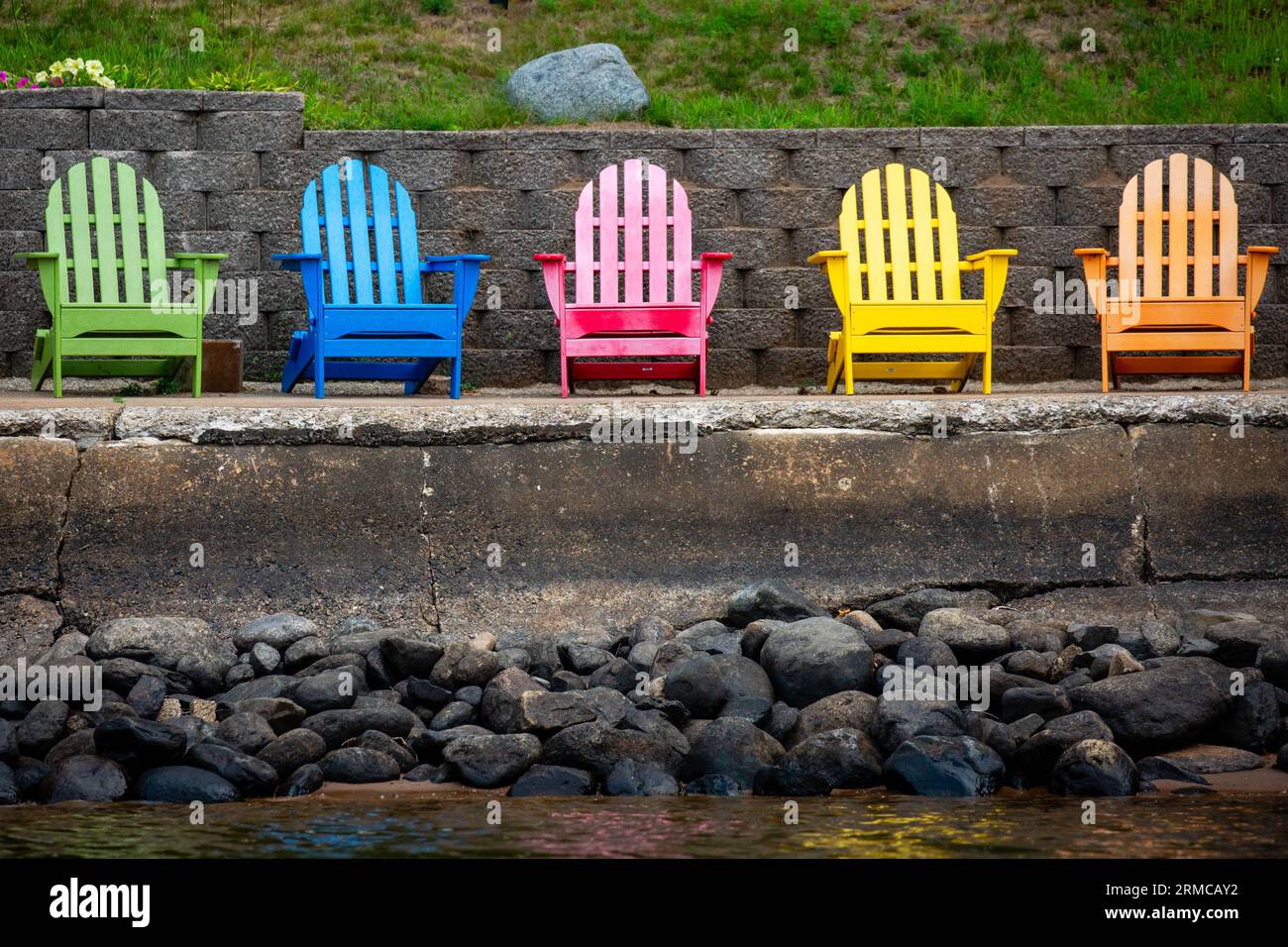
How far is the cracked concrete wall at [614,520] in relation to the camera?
4.52m

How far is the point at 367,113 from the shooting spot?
7719 mm

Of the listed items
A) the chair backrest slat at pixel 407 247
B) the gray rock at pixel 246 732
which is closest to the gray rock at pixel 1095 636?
the gray rock at pixel 246 732

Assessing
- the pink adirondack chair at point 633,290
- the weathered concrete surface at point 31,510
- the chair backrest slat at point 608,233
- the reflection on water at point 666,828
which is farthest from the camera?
the chair backrest slat at point 608,233

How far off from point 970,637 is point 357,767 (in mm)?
1851

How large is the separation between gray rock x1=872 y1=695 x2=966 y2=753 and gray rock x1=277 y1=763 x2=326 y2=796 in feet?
4.57

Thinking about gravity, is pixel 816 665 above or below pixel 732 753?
above

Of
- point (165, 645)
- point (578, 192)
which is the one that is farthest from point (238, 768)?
point (578, 192)

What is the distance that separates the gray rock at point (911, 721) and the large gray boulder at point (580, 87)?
477cm

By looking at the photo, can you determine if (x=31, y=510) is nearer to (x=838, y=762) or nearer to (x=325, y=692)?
(x=325, y=692)

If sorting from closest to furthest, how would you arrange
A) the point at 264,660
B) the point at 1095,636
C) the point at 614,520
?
the point at 264,660, the point at 1095,636, the point at 614,520

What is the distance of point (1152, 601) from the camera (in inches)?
184

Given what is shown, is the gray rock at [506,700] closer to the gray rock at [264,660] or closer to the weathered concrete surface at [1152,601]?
the gray rock at [264,660]

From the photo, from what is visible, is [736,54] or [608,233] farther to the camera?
[736,54]
